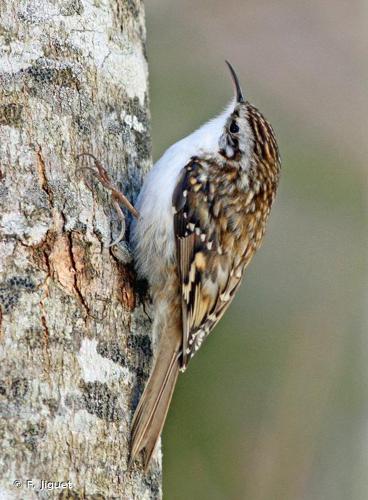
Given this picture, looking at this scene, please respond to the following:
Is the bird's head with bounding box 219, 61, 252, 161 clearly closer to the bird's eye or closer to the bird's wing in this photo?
the bird's eye

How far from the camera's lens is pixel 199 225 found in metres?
2.86

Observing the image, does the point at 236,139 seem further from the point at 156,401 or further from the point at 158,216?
the point at 156,401

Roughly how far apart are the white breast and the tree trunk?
7 centimetres

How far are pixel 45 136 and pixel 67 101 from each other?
14cm

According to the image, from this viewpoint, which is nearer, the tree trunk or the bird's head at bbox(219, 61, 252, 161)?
the tree trunk

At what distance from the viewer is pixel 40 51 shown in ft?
7.72

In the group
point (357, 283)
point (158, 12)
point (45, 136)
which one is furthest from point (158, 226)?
point (158, 12)

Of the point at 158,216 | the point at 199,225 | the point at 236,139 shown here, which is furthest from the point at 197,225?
the point at 236,139

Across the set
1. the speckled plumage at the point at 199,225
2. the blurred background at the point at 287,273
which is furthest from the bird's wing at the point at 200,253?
the blurred background at the point at 287,273

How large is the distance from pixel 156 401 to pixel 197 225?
703mm

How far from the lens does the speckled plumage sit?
2.59 metres

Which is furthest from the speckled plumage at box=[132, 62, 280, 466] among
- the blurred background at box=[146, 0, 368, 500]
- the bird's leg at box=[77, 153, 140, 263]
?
the blurred background at box=[146, 0, 368, 500]

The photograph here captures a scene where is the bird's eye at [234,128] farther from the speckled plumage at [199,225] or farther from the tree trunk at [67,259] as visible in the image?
the tree trunk at [67,259]

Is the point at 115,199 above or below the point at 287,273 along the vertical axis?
above
